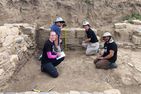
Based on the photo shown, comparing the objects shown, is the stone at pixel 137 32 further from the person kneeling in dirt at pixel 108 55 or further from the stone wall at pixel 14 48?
the stone wall at pixel 14 48

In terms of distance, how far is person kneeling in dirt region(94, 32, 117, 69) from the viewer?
24.7 ft

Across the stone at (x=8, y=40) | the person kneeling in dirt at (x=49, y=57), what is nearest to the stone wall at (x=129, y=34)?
the person kneeling in dirt at (x=49, y=57)

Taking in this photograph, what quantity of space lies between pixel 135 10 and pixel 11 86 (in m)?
7.71

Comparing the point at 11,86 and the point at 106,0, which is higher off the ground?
the point at 106,0

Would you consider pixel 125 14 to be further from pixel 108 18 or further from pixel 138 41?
pixel 138 41

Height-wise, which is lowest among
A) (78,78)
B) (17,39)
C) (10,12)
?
(78,78)

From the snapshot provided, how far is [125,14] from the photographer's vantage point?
485 inches

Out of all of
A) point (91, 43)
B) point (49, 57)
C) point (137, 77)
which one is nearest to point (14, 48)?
point (49, 57)

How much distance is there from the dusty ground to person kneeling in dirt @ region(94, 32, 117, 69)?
0.17 meters

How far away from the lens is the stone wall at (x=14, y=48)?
676cm

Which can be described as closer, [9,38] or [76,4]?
[9,38]

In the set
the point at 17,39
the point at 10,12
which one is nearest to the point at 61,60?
the point at 17,39

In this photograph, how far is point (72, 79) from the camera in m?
7.37

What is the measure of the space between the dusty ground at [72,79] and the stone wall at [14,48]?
10.6 inches
